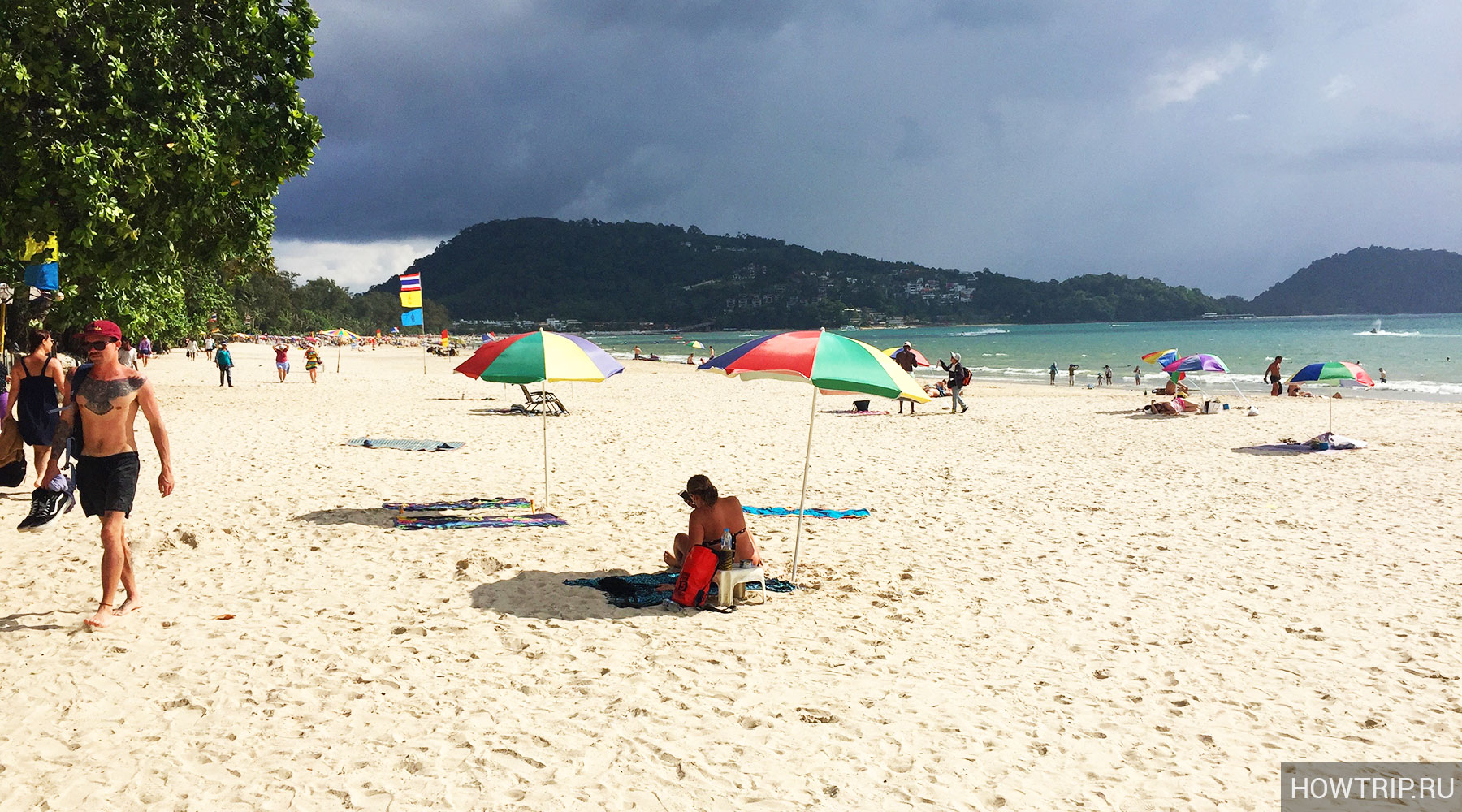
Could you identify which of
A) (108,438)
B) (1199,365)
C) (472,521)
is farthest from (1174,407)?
(108,438)

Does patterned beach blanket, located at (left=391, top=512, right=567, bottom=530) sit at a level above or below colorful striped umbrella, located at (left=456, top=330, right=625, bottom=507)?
below

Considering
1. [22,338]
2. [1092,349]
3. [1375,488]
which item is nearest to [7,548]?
[22,338]

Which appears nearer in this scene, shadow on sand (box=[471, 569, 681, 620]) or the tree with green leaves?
shadow on sand (box=[471, 569, 681, 620])

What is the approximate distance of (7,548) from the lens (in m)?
6.64

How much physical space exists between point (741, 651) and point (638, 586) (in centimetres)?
129

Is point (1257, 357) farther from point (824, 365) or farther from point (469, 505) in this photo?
point (824, 365)

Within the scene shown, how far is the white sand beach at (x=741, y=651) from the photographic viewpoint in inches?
142

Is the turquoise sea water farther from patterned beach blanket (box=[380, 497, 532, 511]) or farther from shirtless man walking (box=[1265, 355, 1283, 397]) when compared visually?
patterned beach blanket (box=[380, 497, 532, 511])

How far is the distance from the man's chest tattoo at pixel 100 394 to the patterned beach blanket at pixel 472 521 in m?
3.04

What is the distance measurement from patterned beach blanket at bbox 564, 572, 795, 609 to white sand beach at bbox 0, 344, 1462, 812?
11 centimetres

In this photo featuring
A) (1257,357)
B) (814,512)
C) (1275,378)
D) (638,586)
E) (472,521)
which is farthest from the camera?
(1257,357)

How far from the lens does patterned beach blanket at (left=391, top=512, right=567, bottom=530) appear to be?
7.80 m

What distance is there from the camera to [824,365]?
564cm

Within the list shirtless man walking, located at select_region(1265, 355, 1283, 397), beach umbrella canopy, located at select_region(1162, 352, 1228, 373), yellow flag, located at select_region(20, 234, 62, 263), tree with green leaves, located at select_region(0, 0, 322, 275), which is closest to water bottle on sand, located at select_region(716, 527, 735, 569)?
tree with green leaves, located at select_region(0, 0, 322, 275)
